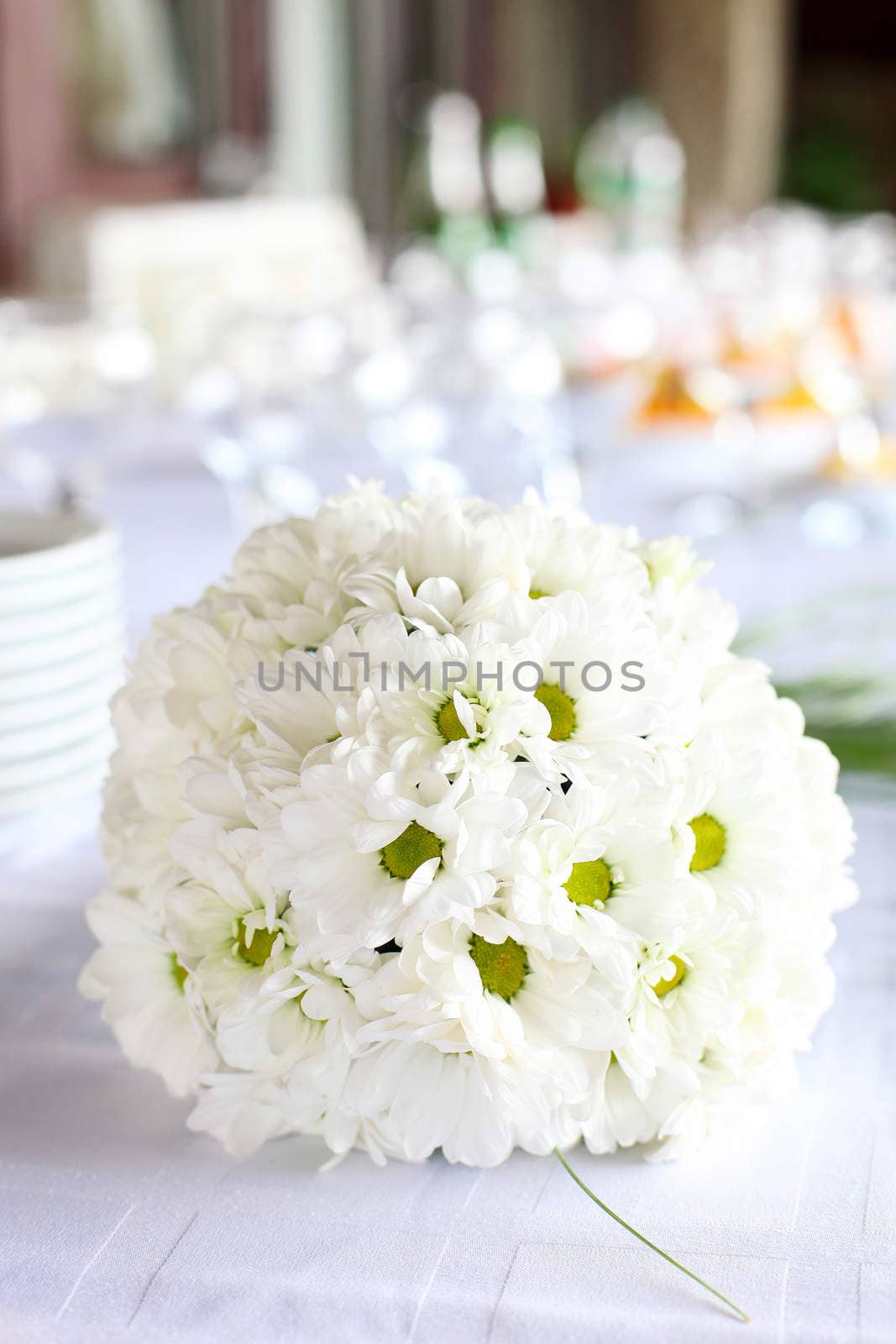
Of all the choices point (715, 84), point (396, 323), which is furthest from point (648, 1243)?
point (715, 84)

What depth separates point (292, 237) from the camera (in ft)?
9.86

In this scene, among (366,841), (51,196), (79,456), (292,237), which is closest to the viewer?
(366,841)

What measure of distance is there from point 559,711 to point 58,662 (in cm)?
Answer: 37

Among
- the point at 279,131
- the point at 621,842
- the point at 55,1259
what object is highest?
the point at 279,131

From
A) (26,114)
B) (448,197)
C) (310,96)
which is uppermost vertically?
(310,96)

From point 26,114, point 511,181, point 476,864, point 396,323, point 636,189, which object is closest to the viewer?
point 476,864

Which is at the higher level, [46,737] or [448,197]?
[448,197]

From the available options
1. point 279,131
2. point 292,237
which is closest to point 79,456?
point 292,237

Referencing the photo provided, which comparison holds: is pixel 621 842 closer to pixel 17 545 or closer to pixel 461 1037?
pixel 461 1037

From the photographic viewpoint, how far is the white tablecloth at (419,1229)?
422mm

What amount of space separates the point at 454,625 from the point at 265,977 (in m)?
0.12

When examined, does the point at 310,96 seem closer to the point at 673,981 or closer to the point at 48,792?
the point at 48,792

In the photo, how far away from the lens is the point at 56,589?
75 cm

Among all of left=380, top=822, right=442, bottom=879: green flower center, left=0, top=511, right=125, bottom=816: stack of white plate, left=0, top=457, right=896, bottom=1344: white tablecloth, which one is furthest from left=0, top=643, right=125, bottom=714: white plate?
left=380, top=822, right=442, bottom=879: green flower center
